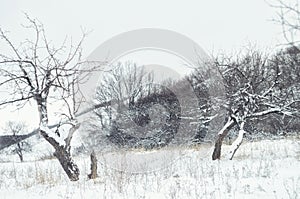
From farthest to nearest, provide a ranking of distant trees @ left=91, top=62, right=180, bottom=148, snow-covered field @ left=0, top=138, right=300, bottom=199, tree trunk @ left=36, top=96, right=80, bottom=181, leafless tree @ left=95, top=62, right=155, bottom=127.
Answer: leafless tree @ left=95, top=62, right=155, bottom=127, distant trees @ left=91, top=62, right=180, bottom=148, tree trunk @ left=36, top=96, right=80, bottom=181, snow-covered field @ left=0, top=138, right=300, bottom=199

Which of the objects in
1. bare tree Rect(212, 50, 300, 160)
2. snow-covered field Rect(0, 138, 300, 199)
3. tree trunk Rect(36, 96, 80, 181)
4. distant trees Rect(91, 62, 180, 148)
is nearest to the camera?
snow-covered field Rect(0, 138, 300, 199)

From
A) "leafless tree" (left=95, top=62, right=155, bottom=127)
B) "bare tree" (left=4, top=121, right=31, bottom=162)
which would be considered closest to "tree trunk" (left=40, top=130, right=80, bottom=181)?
"leafless tree" (left=95, top=62, right=155, bottom=127)

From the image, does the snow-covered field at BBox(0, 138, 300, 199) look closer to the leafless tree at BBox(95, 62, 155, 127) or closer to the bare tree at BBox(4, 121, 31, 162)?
the leafless tree at BBox(95, 62, 155, 127)

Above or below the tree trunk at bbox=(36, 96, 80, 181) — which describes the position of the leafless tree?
above

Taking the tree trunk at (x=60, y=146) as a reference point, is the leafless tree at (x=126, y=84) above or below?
above

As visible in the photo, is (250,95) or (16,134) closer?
(250,95)

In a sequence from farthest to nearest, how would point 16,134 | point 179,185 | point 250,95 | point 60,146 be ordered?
1. point 16,134
2. point 250,95
3. point 60,146
4. point 179,185

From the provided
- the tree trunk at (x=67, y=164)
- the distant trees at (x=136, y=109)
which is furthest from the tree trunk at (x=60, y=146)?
the distant trees at (x=136, y=109)

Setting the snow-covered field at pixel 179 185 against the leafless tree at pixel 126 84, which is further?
the leafless tree at pixel 126 84

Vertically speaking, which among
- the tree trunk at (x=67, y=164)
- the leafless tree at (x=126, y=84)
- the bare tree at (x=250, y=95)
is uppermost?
the leafless tree at (x=126, y=84)

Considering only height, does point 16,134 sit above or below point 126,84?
below

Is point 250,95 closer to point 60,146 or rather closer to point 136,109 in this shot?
point 60,146

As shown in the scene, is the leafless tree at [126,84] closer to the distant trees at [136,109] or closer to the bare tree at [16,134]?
the distant trees at [136,109]

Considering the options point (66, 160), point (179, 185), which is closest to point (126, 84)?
point (66, 160)
